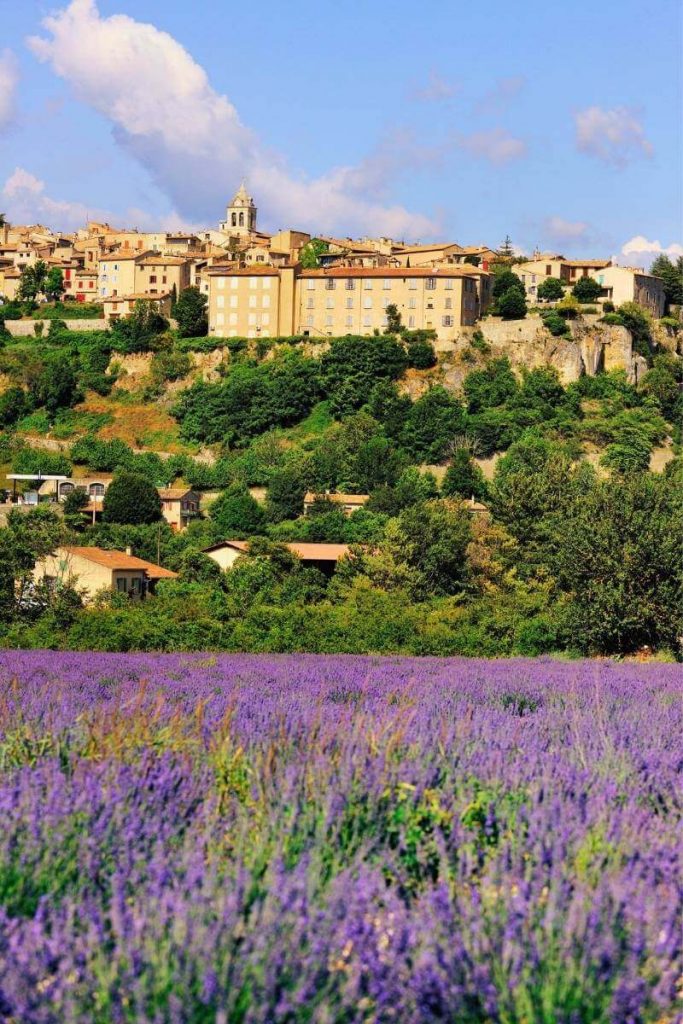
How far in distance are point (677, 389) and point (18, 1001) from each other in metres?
69.8

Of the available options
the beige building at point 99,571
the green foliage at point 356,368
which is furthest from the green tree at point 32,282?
the beige building at point 99,571

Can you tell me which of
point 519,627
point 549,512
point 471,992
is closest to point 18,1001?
point 471,992

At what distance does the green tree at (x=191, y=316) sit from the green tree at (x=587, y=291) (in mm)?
22110

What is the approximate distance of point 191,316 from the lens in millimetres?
81625

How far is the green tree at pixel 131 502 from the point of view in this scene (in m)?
59.2

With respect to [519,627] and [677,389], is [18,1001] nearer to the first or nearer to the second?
[519,627]

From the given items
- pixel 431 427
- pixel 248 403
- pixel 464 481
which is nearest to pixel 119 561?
pixel 464 481

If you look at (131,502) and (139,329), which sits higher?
(139,329)

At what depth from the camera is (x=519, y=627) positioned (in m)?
27.5

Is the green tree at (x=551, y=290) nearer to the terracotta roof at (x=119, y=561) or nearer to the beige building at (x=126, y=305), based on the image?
the beige building at (x=126, y=305)

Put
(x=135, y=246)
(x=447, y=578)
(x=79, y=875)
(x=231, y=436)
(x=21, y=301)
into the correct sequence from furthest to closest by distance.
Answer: (x=135, y=246), (x=21, y=301), (x=231, y=436), (x=447, y=578), (x=79, y=875)

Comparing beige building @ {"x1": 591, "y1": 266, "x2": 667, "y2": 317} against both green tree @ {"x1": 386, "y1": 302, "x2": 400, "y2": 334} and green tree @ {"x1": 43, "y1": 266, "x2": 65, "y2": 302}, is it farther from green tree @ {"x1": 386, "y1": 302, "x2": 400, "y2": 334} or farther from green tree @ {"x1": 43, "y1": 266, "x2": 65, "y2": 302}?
green tree @ {"x1": 43, "y1": 266, "x2": 65, "y2": 302}

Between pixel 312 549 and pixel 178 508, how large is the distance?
32.3 ft

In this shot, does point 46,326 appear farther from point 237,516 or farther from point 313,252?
point 237,516
